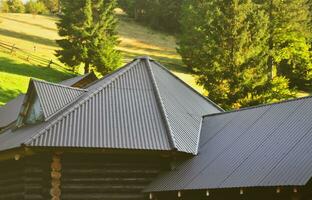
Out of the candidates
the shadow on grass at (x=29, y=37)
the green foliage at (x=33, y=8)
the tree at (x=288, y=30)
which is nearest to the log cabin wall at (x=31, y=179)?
the tree at (x=288, y=30)

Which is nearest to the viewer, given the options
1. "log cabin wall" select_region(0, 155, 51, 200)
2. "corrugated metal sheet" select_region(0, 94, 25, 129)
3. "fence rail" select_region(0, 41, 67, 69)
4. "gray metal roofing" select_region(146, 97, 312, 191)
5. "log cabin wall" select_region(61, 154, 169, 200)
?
"gray metal roofing" select_region(146, 97, 312, 191)

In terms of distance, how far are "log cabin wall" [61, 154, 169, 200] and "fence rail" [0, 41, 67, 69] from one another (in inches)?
1461

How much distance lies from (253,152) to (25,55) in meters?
42.3

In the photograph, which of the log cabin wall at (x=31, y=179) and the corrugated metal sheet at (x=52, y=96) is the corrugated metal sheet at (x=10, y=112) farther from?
the log cabin wall at (x=31, y=179)

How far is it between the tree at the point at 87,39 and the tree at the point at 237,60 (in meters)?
11.5

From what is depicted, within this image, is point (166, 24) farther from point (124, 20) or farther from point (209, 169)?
point (209, 169)

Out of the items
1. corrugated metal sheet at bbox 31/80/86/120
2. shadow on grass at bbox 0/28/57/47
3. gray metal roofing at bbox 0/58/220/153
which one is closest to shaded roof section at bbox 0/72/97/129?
gray metal roofing at bbox 0/58/220/153

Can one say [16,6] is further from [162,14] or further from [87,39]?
[87,39]

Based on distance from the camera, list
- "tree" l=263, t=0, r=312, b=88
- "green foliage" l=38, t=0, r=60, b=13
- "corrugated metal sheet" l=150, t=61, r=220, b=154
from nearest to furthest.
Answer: "corrugated metal sheet" l=150, t=61, r=220, b=154 → "tree" l=263, t=0, r=312, b=88 → "green foliage" l=38, t=0, r=60, b=13

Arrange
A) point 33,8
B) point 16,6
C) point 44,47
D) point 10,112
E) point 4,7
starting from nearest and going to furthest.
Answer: point 10,112 → point 44,47 → point 4,7 → point 33,8 → point 16,6

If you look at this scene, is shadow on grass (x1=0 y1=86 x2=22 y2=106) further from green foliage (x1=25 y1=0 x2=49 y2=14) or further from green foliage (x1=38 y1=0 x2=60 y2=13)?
green foliage (x1=38 y1=0 x2=60 y2=13)

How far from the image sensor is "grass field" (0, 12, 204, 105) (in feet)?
159

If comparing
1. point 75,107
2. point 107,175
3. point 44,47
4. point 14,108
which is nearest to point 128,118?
point 75,107

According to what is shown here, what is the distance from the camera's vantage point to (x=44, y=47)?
62.8 m
